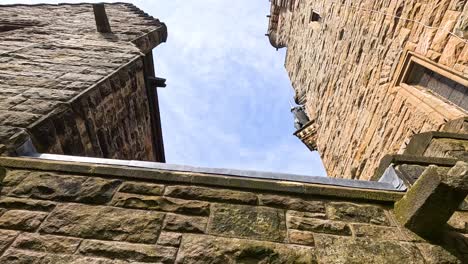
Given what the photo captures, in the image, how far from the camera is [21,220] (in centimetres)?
208

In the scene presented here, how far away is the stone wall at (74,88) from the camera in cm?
317

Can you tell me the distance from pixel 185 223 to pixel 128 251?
374 mm

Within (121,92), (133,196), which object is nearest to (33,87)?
(121,92)

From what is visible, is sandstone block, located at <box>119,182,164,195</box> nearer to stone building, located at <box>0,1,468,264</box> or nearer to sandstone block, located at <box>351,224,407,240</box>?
stone building, located at <box>0,1,468,264</box>

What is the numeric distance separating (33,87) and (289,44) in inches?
383

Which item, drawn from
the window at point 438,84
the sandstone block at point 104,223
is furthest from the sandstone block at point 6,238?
the window at point 438,84

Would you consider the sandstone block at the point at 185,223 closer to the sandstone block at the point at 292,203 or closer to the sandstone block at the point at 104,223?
the sandstone block at the point at 104,223

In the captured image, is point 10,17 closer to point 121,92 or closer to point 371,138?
point 121,92

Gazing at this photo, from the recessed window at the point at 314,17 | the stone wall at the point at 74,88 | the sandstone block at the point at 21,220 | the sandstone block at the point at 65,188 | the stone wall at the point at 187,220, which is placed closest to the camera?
the stone wall at the point at 187,220

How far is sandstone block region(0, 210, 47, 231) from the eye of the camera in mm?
2036

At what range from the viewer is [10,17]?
294 inches

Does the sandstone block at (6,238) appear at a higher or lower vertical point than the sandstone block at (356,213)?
higher

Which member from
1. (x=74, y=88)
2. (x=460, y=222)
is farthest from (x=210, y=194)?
(x=74, y=88)

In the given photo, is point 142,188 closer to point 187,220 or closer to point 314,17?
point 187,220
